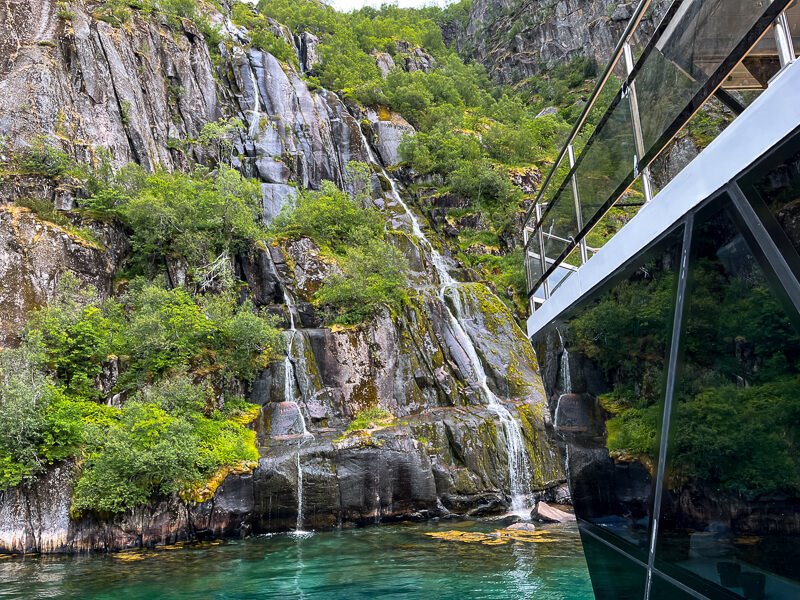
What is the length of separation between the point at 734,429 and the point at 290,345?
16700 millimetres

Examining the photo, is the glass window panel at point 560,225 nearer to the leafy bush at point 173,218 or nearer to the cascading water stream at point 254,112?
the leafy bush at point 173,218

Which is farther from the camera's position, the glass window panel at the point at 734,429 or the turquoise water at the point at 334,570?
the turquoise water at the point at 334,570

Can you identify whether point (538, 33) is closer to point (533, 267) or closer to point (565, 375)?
point (533, 267)

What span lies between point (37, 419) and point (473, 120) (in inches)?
1424

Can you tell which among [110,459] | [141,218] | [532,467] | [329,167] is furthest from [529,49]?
[110,459]

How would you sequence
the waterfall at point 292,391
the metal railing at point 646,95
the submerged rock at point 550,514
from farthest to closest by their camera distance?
the waterfall at point 292,391, the submerged rock at point 550,514, the metal railing at point 646,95

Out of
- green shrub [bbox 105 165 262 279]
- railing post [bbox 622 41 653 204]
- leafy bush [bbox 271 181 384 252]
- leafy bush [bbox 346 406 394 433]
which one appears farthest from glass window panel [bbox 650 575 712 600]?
leafy bush [bbox 271 181 384 252]

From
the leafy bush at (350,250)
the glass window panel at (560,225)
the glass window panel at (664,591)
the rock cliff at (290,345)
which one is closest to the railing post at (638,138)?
the glass window panel at (560,225)

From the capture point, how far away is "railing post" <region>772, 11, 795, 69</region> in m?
1.66

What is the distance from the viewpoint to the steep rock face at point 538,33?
48594 mm

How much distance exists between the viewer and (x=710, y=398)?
6.61 feet

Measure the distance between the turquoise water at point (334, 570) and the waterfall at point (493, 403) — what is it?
2438 mm

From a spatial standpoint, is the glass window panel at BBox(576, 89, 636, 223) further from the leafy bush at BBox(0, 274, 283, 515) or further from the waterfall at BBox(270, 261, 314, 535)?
the waterfall at BBox(270, 261, 314, 535)

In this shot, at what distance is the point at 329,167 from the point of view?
106ft
